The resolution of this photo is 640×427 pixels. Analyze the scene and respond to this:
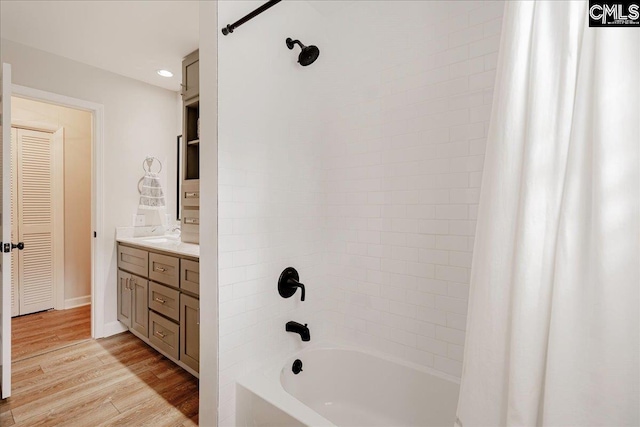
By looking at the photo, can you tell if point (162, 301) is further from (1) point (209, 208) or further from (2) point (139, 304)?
(1) point (209, 208)

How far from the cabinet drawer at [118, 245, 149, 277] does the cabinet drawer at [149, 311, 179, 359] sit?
40 cm

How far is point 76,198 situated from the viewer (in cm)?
383

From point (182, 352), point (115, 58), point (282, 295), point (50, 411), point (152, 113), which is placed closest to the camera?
point (282, 295)

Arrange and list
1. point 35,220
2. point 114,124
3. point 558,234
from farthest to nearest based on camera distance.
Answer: point 35,220, point 114,124, point 558,234

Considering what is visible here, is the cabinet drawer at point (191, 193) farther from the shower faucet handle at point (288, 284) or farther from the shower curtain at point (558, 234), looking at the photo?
the shower curtain at point (558, 234)

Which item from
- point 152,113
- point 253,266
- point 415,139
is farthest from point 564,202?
point 152,113

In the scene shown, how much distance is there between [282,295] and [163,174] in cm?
254

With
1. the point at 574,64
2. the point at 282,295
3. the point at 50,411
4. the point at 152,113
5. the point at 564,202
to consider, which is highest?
the point at 152,113

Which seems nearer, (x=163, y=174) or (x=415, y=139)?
(x=415, y=139)

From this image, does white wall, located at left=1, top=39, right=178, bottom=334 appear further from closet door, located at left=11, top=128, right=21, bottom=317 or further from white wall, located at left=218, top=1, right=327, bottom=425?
white wall, located at left=218, top=1, right=327, bottom=425

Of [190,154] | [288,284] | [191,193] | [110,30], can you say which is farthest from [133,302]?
[110,30]

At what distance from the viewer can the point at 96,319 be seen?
9.42 feet

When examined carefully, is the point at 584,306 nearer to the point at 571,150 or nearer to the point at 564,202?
the point at 564,202

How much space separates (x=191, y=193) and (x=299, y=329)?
159 cm
